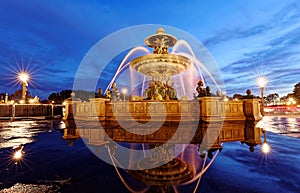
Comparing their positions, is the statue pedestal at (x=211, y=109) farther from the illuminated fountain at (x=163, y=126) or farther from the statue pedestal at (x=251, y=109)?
the statue pedestal at (x=251, y=109)

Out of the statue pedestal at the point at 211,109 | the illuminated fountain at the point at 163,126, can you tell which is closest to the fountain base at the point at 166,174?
the illuminated fountain at the point at 163,126

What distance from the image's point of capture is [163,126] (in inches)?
368

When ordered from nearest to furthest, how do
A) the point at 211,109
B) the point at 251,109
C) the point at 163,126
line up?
the point at 163,126 → the point at 211,109 → the point at 251,109

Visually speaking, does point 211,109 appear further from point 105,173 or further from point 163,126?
point 105,173

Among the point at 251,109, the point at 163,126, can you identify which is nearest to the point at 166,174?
the point at 163,126

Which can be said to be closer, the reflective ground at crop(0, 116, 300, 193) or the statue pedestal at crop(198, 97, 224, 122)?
the reflective ground at crop(0, 116, 300, 193)

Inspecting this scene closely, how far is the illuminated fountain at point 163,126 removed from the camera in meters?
3.24

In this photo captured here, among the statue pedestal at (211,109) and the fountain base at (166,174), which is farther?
the statue pedestal at (211,109)

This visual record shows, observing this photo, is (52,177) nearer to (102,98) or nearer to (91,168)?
(91,168)

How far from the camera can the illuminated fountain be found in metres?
3.24

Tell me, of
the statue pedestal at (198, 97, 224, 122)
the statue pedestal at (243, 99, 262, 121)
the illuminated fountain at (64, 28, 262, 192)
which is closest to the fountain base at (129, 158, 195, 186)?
the illuminated fountain at (64, 28, 262, 192)

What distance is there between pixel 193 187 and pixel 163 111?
9.69 m

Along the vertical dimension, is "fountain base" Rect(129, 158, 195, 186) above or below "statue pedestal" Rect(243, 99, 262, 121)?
below

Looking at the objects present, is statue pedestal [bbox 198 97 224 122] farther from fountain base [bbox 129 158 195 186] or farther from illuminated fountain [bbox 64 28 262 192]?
fountain base [bbox 129 158 195 186]
